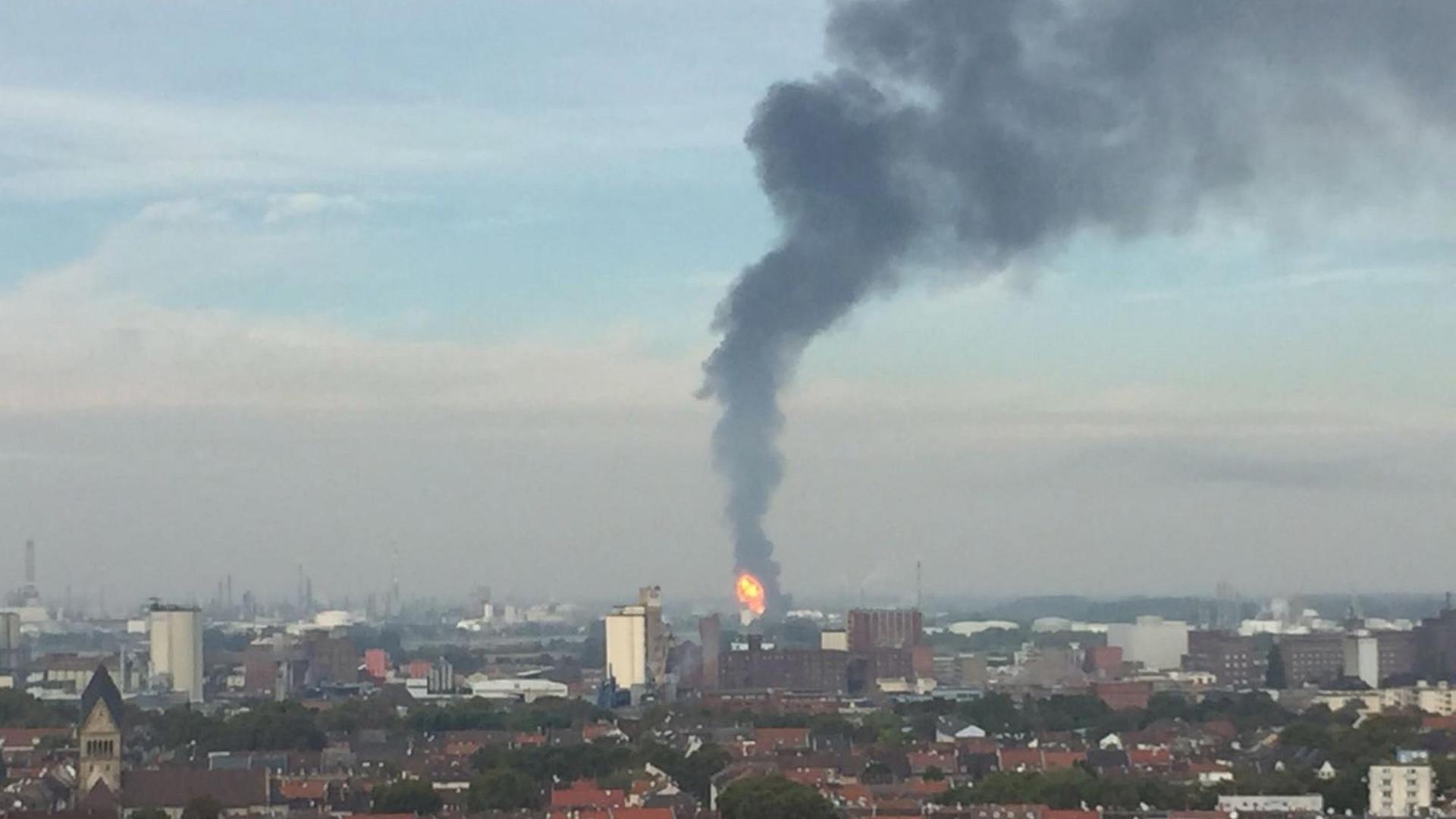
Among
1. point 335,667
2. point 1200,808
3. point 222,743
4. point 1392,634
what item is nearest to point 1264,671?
point 1392,634

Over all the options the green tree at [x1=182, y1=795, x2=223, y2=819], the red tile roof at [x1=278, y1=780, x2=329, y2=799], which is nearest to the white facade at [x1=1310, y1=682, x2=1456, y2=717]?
the red tile roof at [x1=278, y1=780, x2=329, y2=799]

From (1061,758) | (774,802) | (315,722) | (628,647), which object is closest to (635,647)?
(628,647)

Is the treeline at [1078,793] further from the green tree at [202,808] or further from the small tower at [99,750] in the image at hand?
the small tower at [99,750]

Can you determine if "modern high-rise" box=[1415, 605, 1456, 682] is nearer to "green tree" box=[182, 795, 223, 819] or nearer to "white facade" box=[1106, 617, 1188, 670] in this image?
"white facade" box=[1106, 617, 1188, 670]

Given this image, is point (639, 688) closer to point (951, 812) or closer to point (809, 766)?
point (809, 766)

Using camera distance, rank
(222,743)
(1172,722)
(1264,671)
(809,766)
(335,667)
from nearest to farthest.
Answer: (809,766)
(222,743)
(1172,722)
(1264,671)
(335,667)

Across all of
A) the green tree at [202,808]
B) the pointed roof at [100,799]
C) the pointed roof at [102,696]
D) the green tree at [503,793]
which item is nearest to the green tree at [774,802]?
the green tree at [503,793]

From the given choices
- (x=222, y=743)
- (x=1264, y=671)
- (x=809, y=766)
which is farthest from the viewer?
(x=1264, y=671)
